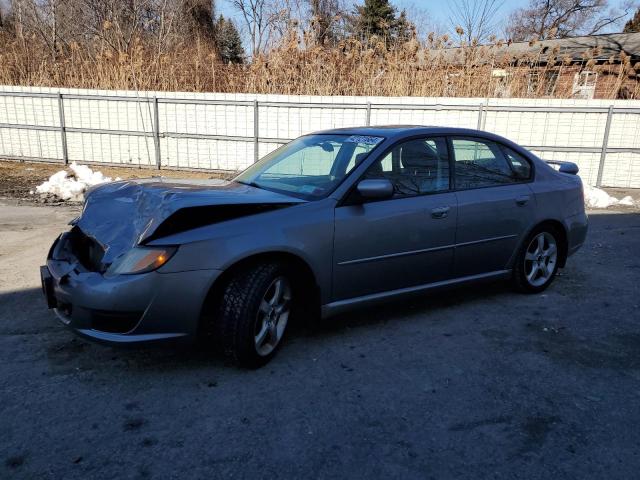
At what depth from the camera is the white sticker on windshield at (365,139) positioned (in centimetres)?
396

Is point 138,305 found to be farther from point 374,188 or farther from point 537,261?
point 537,261

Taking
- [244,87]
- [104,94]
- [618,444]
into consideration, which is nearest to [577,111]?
[244,87]

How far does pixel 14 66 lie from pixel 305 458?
16107 mm

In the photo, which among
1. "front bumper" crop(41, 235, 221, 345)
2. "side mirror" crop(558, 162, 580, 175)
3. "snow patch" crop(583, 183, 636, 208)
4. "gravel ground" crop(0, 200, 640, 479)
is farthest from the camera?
"snow patch" crop(583, 183, 636, 208)

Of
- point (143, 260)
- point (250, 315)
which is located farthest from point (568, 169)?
point (143, 260)

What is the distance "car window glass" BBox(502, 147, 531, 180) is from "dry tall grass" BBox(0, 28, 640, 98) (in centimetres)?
871

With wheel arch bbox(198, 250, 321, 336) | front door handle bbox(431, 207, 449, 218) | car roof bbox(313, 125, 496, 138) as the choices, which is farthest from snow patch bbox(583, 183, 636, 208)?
wheel arch bbox(198, 250, 321, 336)

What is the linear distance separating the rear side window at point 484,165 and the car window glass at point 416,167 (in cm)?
15

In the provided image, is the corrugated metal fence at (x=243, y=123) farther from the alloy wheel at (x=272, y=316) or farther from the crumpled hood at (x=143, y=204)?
the alloy wheel at (x=272, y=316)

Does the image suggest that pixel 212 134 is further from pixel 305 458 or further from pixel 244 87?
pixel 305 458

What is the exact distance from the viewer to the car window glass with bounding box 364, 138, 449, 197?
12.7 ft

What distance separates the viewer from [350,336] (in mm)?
3869

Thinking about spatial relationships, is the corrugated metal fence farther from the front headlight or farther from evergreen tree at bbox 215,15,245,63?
evergreen tree at bbox 215,15,245,63

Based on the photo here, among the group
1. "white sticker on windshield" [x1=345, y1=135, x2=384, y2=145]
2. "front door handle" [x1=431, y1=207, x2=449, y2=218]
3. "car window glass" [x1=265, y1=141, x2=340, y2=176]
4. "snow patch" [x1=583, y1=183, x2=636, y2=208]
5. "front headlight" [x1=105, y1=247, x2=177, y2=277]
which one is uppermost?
"white sticker on windshield" [x1=345, y1=135, x2=384, y2=145]
